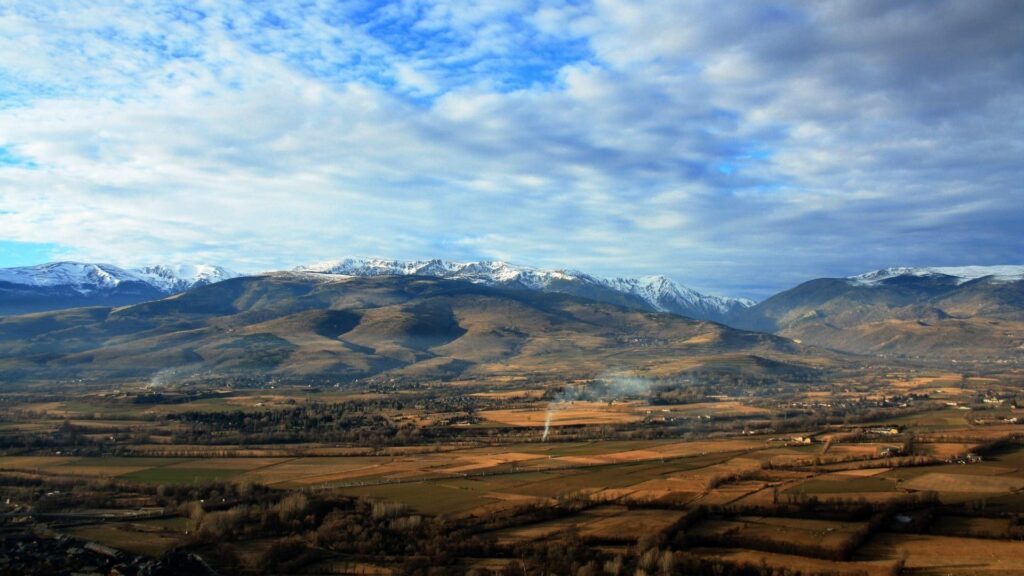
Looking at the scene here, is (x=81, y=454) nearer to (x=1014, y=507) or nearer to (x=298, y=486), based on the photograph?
(x=298, y=486)

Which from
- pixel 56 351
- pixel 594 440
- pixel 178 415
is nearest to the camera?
pixel 594 440

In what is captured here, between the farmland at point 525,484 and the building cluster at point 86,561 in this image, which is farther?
the farmland at point 525,484

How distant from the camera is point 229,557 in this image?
129 ft

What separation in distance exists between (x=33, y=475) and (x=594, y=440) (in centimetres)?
5123

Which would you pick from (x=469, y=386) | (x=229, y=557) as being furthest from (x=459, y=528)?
(x=469, y=386)

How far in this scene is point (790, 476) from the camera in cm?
5628

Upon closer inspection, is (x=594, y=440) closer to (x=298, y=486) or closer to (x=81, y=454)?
(x=298, y=486)

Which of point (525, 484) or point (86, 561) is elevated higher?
point (525, 484)

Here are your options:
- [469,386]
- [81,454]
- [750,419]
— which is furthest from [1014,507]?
[469,386]

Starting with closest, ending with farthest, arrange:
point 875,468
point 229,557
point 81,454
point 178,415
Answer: point 229,557 < point 875,468 < point 81,454 < point 178,415

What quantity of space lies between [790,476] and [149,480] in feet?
156

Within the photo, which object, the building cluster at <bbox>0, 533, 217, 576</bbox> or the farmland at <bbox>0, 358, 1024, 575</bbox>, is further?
the farmland at <bbox>0, 358, 1024, 575</bbox>

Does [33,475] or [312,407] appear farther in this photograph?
[312,407]

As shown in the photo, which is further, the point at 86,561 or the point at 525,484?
the point at 525,484
